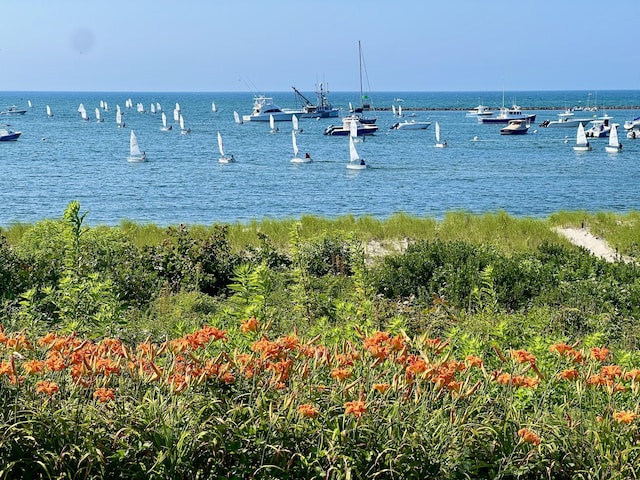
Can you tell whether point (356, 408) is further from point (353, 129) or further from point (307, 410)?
point (353, 129)

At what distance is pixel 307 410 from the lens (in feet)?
10.9

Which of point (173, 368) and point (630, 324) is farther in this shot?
point (630, 324)

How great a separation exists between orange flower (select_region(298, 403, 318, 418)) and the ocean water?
85.3 ft

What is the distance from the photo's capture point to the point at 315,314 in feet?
27.5

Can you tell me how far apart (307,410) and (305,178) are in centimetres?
4234

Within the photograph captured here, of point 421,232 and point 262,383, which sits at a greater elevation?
point 262,383

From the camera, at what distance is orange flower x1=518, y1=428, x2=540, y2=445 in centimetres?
336

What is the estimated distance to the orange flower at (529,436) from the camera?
336 cm

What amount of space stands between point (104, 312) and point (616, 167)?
5008 cm

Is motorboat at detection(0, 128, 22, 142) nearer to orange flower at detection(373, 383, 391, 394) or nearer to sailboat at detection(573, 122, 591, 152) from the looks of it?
sailboat at detection(573, 122, 591, 152)

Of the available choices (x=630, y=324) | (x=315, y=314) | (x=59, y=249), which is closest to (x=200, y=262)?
(x=59, y=249)

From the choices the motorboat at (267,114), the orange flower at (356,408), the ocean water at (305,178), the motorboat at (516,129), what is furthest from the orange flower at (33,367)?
the motorboat at (267,114)

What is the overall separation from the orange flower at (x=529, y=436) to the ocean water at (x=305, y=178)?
26234 mm

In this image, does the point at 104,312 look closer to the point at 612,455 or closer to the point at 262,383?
the point at 262,383
